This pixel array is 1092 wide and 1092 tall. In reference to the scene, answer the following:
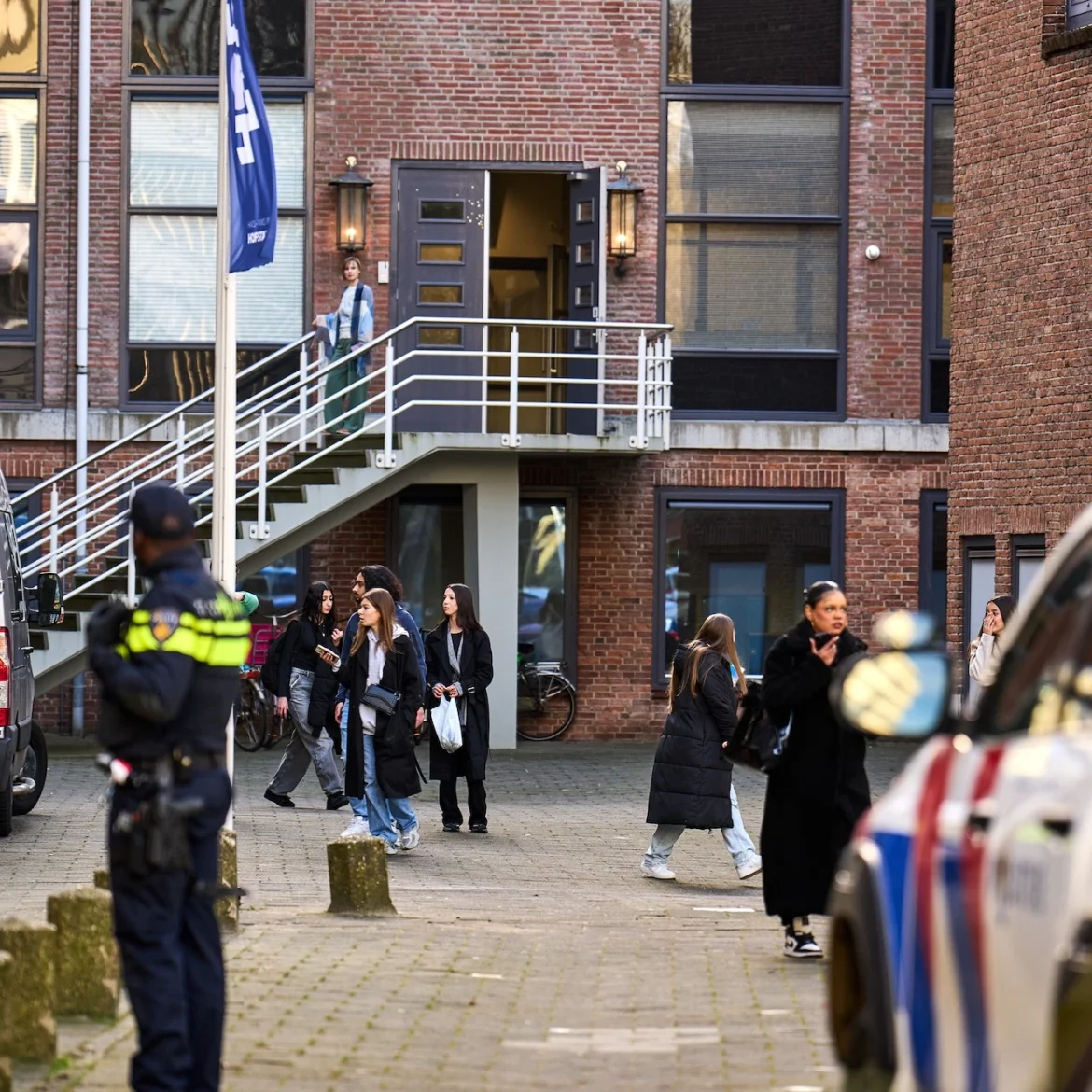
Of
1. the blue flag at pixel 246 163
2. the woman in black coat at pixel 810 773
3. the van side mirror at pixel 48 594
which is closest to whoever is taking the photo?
the woman in black coat at pixel 810 773

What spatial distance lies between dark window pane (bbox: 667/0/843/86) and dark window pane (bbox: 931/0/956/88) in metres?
1.02

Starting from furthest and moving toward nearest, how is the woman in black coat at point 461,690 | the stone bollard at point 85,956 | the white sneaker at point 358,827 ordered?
the woman in black coat at point 461,690 → the white sneaker at point 358,827 → the stone bollard at point 85,956

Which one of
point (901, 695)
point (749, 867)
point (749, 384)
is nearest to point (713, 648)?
point (749, 867)

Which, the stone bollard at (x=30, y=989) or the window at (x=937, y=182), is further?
the window at (x=937, y=182)

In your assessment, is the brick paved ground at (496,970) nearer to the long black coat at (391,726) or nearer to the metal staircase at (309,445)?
the long black coat at (391,726)

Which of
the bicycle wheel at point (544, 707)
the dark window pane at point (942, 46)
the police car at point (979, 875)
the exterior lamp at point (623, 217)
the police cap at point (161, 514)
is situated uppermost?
the dark window pane at point (942, 46)

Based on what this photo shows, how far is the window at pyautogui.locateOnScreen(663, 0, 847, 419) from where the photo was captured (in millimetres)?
24000

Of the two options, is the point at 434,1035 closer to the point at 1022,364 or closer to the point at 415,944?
the point at 415,944

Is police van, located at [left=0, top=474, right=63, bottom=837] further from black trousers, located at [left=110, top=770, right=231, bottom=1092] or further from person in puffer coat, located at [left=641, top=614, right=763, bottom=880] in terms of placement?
black trousers, located at [left=110, top=770, right=231, bottom=1092]

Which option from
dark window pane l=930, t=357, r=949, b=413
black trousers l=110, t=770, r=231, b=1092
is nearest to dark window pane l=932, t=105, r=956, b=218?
dark window pane l=930, t=357, r=949, b=413

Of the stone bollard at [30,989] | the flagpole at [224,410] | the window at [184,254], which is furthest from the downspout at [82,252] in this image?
the stone bollard at [30,989]

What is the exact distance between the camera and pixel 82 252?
76.6ft

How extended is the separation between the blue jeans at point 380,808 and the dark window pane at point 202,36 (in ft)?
38.9

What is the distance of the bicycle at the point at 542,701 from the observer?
23.7 m
